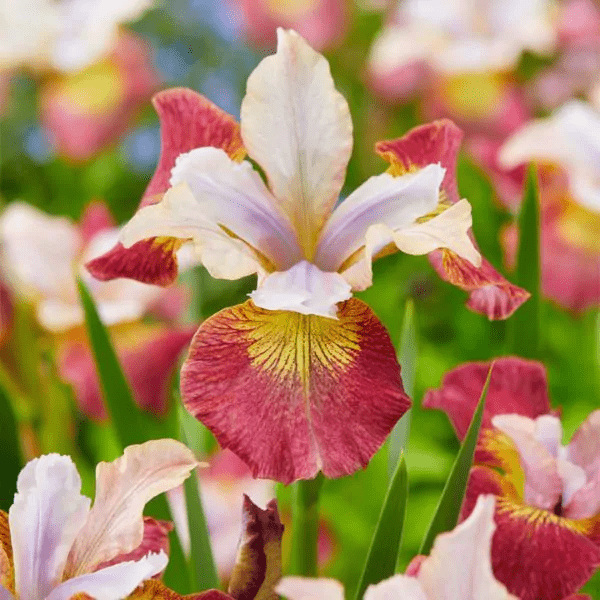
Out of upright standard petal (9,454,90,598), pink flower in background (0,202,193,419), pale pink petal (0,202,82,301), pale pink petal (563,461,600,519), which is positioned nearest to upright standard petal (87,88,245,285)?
upright standard petal (9,454,90,598)

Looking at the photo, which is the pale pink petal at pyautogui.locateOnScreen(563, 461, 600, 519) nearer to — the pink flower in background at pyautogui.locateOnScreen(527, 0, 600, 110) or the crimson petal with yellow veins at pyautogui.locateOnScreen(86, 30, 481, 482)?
the crimson petal with yellow veins at pyautogui.locateOnScreen(86, 30, 481, 482)

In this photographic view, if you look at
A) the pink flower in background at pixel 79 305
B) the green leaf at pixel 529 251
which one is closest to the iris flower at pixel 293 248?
the green leaf at pixel 529 251

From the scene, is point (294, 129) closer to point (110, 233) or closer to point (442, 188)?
point (442, 188)

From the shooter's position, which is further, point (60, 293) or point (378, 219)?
point (60, 293)

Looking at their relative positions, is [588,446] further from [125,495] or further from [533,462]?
[125,495]

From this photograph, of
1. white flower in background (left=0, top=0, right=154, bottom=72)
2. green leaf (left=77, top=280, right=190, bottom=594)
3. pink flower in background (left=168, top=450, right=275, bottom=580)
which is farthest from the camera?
white flower in background (left=0, top=0, right=154, bottom=72)

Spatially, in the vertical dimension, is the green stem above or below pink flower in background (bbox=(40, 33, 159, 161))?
below

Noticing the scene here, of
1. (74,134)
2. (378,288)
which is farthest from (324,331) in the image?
(74,134)
